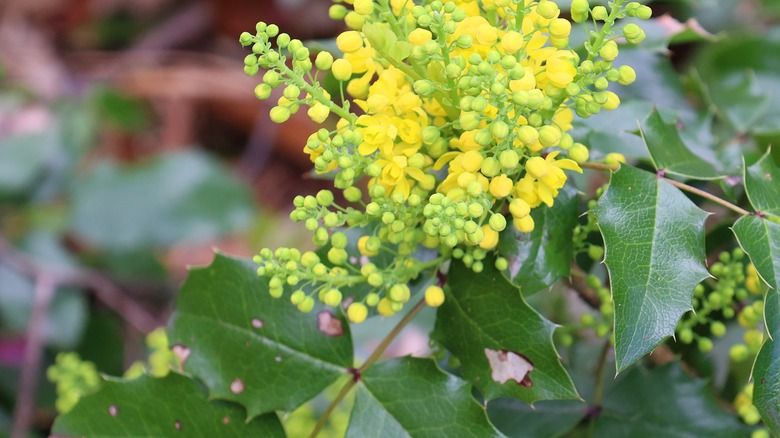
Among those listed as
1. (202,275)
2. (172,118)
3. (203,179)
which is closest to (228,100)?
(172,118)

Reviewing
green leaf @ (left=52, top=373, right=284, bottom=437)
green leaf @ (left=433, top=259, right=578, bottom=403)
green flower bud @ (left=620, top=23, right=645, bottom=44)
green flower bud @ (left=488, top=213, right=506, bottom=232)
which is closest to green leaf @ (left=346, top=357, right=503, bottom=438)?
green leaf @ (left=433, top=259, right=578, bottom=403)

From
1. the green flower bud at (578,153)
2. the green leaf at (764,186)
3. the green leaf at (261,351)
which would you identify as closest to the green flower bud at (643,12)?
the green flower bud at (578,153)

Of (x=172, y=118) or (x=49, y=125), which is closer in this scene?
(x=49, y=125)

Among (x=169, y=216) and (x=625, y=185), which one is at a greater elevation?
(x=625, y=185)

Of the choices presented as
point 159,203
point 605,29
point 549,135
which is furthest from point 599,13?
point 159,203

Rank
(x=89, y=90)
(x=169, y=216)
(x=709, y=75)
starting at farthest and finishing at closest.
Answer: (x=89, y=90) < (x=169, y=216) < (x=709, y=75)

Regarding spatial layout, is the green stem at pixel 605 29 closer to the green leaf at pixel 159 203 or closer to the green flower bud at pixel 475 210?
the green flower bud at pixel 475 210

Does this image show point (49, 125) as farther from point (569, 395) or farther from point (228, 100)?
point (569, 395)

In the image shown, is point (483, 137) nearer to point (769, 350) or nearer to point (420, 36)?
point (420, 36)
